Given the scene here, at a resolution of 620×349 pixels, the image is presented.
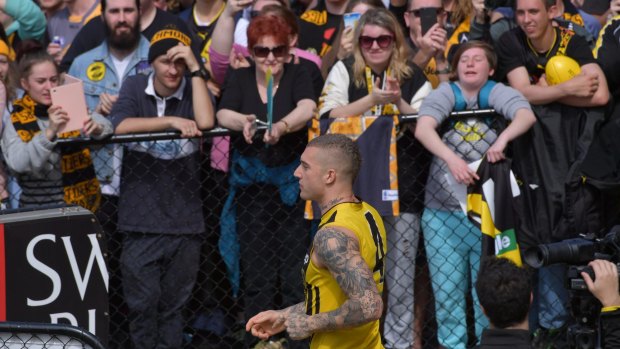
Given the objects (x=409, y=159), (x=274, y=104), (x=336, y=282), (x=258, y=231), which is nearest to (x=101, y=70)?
(x=274, y=104)

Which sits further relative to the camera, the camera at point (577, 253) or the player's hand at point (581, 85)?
the player's hand at point (581, 85)

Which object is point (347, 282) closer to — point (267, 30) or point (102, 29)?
point (267, 30)

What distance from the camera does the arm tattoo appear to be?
5.17 m

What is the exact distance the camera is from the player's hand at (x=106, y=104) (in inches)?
317

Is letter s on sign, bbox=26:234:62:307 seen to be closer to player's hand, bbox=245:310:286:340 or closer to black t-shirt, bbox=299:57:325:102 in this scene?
player's hand, bbox=245:310:286:340

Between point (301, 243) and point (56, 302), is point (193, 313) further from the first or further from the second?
point (56, 302)

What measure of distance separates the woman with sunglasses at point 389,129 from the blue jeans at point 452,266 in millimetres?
142

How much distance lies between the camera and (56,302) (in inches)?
258

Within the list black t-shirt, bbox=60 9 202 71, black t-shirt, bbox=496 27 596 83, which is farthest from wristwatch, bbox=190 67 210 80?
black t-shirt, bbox=496 27 596 83

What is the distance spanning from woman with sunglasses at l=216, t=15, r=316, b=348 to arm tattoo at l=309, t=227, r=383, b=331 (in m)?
2.45

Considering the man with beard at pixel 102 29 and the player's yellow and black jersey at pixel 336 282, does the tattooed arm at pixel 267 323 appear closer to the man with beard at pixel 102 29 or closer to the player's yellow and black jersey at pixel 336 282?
the player's yellow and black jersey at pixel 336 282

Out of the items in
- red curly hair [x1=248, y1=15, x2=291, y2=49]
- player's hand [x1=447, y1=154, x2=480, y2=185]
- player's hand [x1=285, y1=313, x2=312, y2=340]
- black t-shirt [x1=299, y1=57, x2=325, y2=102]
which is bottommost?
player's hand [x1=285, y1=313, x2=312, y2=340]

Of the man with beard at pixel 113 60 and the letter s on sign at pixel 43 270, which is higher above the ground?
the man with beard at pixel 113 60

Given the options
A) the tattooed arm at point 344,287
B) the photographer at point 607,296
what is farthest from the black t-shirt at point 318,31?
the tattooed arm at point 344,287
